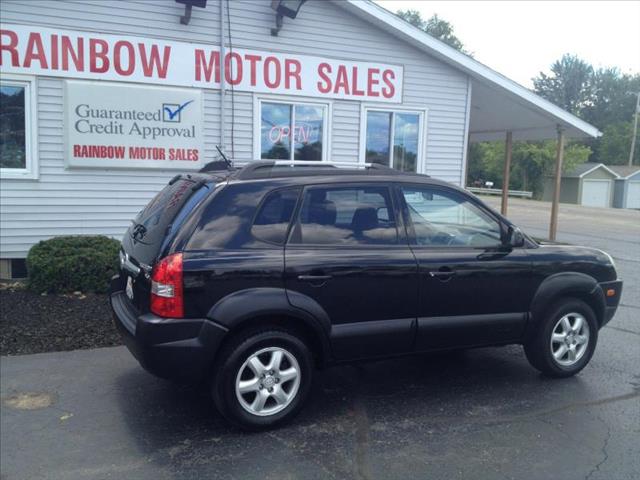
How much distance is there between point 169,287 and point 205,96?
6139 millimetres

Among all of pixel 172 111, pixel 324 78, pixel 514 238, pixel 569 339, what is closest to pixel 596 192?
pixel 324 78

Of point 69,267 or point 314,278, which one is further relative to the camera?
point 69,267

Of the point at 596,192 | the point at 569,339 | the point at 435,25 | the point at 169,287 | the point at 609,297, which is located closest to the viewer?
the point at 169,287

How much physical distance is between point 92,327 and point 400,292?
3.63 meters

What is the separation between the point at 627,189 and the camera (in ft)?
169

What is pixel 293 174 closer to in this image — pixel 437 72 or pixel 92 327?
pixel 92 327

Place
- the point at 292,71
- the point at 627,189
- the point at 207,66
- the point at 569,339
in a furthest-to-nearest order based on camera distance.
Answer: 1. the point at 627,189
2. the point at 292,71
3. the point at 207,66
4. the point at 569,339

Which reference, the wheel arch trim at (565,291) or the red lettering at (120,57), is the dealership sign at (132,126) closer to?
the red lettering at (120,57)

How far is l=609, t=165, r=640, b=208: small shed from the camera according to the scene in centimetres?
5150

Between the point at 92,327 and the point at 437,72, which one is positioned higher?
the point at 437,72

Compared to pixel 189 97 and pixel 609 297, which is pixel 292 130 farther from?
pixel 609 297

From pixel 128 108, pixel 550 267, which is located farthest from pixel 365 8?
pixel 550 267

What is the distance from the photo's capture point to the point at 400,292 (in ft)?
14.4

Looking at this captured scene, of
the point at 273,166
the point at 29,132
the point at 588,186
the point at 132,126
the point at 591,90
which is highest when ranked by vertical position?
the point at 591,90
